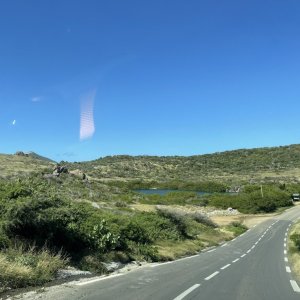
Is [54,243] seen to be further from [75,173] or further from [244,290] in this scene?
[75,173]

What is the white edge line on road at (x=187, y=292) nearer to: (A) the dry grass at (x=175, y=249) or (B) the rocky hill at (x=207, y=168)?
(A) the dry grass at (x=175, y=249)

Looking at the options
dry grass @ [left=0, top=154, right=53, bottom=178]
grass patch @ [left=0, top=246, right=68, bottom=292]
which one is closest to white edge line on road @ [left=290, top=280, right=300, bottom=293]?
grass patch @ [left=0, top=246, right=68, bottom=292]

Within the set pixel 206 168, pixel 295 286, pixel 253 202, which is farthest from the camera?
pixel 206 168

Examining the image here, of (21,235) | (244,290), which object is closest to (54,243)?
(21,235)

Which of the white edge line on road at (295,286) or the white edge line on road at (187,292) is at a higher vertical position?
the white edge line on road at (187,292)

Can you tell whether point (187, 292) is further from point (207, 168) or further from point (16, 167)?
point (207, 168)

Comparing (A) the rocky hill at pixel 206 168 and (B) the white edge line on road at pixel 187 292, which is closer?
(B) the white edge line on road at pixel 187 292

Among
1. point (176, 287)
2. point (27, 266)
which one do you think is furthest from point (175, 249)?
point (27, 266)

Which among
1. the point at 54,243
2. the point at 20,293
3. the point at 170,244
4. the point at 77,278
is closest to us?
the point at 20,293

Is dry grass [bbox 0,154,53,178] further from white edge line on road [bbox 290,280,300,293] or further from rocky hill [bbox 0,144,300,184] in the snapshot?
rocky hill [bbox 0,144,300,184]

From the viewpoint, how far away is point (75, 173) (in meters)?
71.8

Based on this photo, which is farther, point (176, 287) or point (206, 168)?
point (206, 168)

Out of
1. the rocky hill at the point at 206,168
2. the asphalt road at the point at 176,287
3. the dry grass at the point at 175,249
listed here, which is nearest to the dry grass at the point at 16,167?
the dry grass at the point at 175,249

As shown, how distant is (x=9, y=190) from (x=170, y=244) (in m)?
15.3
